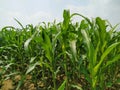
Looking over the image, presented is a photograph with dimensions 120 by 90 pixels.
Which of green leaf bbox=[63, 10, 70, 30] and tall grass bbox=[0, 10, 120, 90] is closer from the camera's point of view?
tall grass bbox=[0, 10, 120, 90]

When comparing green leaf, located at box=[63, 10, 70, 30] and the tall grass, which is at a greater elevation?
green leaf, located at box=[63, 10, 70, 30]

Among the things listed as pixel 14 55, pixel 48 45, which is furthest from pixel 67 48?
pixel 14 55

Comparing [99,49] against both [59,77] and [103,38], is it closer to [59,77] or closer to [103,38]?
[103,38]

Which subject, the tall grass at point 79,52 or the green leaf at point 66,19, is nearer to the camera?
the tall grass at point 79,52

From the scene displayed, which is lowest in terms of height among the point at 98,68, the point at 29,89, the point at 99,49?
the point at 29,89

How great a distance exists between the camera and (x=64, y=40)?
7.03 ft

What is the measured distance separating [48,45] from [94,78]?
0.52 meters

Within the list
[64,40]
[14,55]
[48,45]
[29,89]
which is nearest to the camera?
[48,45]

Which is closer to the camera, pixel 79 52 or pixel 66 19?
pixel 66 19

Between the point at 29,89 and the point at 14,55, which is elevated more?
the point at 14,55

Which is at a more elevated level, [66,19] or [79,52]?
[66,19]

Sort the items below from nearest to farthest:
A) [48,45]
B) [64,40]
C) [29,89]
→ [48,45], [64,40], [29,89]

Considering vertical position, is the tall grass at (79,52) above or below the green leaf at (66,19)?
below

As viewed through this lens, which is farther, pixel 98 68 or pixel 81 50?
pixel 81 50
